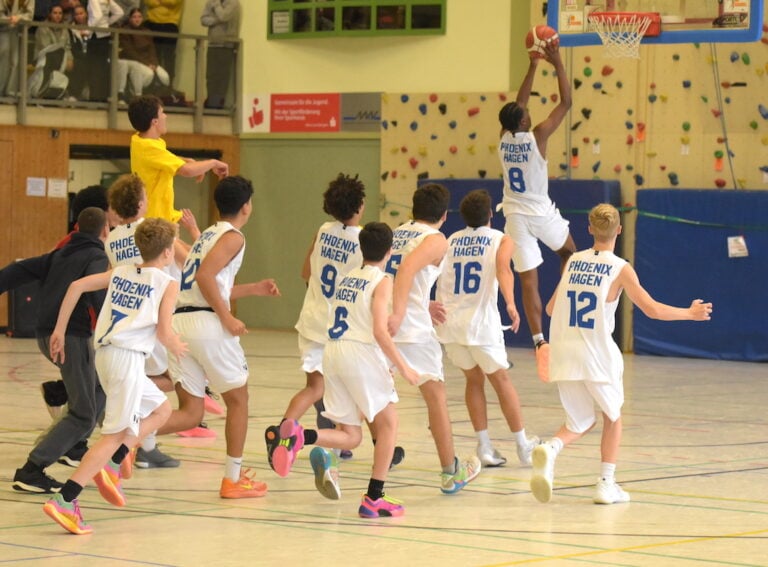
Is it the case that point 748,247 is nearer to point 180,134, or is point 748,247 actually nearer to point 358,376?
point 180,134

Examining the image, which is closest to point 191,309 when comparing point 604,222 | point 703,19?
point 604,222

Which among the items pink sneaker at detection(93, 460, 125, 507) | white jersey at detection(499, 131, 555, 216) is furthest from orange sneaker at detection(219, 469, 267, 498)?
white jersey at detection(499, 131, 555, 216)

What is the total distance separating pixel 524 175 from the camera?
12922 mm

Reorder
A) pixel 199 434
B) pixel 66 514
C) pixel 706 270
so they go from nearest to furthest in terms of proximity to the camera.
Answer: pixel 66 514 → pixel 199 434 → pixel 706 270

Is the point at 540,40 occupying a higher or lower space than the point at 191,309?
higher

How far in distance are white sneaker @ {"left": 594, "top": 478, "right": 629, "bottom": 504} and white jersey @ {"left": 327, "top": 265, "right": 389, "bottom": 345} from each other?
5.10ft

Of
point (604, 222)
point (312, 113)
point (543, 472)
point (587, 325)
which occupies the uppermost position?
point (312, 113)

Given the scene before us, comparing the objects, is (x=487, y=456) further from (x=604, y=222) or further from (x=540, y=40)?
(x=540, y=40)

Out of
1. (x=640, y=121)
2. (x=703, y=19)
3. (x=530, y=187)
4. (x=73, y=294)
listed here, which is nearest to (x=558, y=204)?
(x=640, y=121)

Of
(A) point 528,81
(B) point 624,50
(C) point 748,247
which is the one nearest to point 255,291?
(A) point 528,81

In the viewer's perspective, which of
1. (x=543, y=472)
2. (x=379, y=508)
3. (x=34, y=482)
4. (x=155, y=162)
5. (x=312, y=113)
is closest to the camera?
(x=379, y=508)

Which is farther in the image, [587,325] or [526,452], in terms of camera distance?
[526,452]

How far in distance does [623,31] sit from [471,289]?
5.93 metres

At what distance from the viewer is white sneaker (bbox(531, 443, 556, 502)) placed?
7.71 meters
